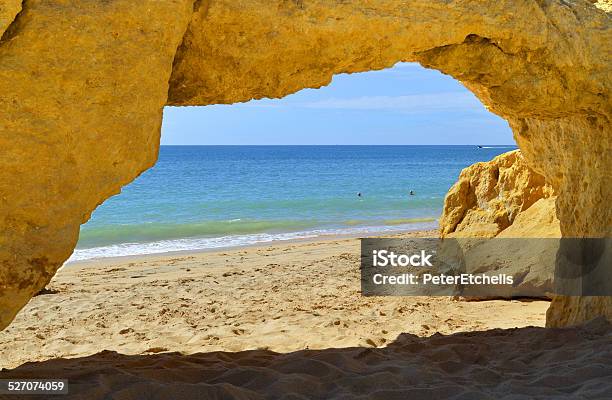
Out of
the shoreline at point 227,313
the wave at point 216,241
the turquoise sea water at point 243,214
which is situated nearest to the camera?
the shoreline at point 227,313

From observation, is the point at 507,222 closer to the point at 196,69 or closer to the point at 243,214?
the point at 196,69

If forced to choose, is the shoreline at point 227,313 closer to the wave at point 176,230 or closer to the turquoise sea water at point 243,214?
the turquoise sea water at point 243,214

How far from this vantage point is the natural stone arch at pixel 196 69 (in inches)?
125

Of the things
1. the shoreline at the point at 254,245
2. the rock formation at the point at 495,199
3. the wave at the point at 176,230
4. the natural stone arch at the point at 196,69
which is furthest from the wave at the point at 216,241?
the natural stone arch at the point at 196,69

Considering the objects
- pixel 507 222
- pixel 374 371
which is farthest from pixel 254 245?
pixel 374 371

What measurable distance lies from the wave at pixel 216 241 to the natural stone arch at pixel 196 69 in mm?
11263

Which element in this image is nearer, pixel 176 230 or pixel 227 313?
pixel 227 313

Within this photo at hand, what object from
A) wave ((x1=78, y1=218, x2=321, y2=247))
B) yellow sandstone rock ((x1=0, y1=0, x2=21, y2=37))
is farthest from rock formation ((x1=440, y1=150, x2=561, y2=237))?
wave ((x1=78, y1=218, x2=321, y2=247))

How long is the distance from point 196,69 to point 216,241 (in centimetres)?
1371

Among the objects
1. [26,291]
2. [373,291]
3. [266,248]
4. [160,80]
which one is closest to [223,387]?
[26,291]

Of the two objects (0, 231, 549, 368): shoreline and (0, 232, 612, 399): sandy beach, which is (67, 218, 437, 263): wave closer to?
(0, 232, 612, 399): sandy beach

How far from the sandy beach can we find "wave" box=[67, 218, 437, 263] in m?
3.13

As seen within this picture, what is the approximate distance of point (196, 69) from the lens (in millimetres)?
4070

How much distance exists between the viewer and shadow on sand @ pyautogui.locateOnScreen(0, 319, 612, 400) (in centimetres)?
378
